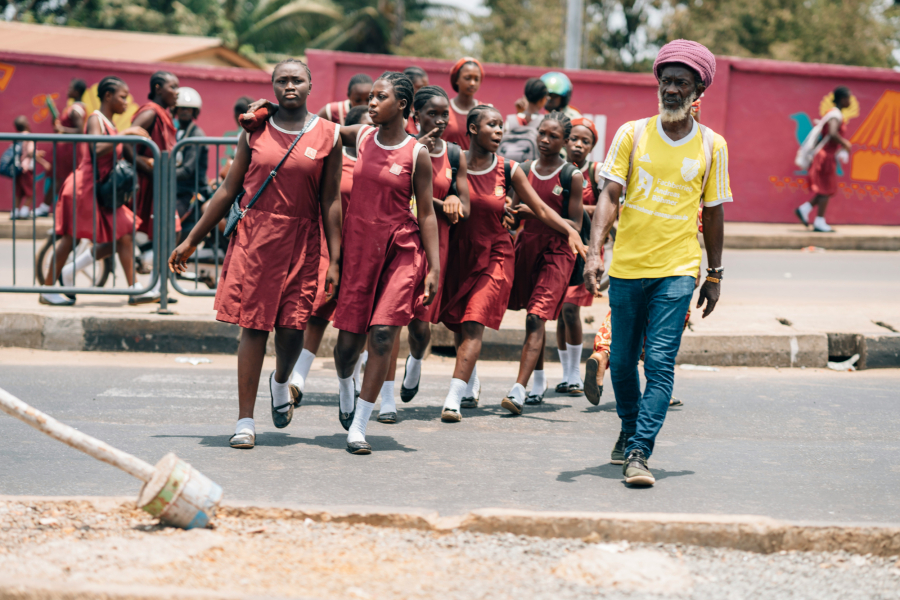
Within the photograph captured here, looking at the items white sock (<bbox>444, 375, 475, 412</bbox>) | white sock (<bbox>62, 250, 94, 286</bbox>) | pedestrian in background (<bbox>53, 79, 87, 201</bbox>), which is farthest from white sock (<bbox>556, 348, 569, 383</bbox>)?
pedestrian in background (<bbox>53, 79, 87, 201</bbox>)

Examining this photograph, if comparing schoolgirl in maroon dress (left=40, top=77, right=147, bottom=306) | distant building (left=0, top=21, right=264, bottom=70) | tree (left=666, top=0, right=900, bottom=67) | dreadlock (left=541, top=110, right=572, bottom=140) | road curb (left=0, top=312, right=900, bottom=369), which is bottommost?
road curb (left=0, top=312, right=900, bottom=369)

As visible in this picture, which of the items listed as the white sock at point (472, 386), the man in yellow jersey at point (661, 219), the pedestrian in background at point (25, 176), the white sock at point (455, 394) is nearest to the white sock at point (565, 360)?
the white sock at point (472, 386)

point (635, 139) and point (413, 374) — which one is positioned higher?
point (635, 139)

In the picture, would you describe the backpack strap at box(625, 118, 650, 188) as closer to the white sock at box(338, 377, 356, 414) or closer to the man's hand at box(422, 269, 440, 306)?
the man's hand at box(422, 269, 440, 306)

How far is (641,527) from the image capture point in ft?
11.8

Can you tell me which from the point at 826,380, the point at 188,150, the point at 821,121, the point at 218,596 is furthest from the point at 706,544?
the point at 821,121

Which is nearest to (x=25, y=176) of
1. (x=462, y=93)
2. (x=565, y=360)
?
(x=462, y=93)

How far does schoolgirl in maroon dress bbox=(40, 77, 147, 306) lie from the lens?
8.20 m

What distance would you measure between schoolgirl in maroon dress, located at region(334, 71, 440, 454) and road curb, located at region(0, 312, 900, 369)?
2793 millimetres

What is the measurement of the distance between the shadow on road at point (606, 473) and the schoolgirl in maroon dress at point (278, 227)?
150cm

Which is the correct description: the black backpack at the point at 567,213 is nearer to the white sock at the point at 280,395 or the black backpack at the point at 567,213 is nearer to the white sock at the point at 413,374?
the white sock at the point at 413,374

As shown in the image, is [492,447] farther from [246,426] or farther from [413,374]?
[246,426]

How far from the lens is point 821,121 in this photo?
52.3ft

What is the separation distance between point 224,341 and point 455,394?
2.70m
